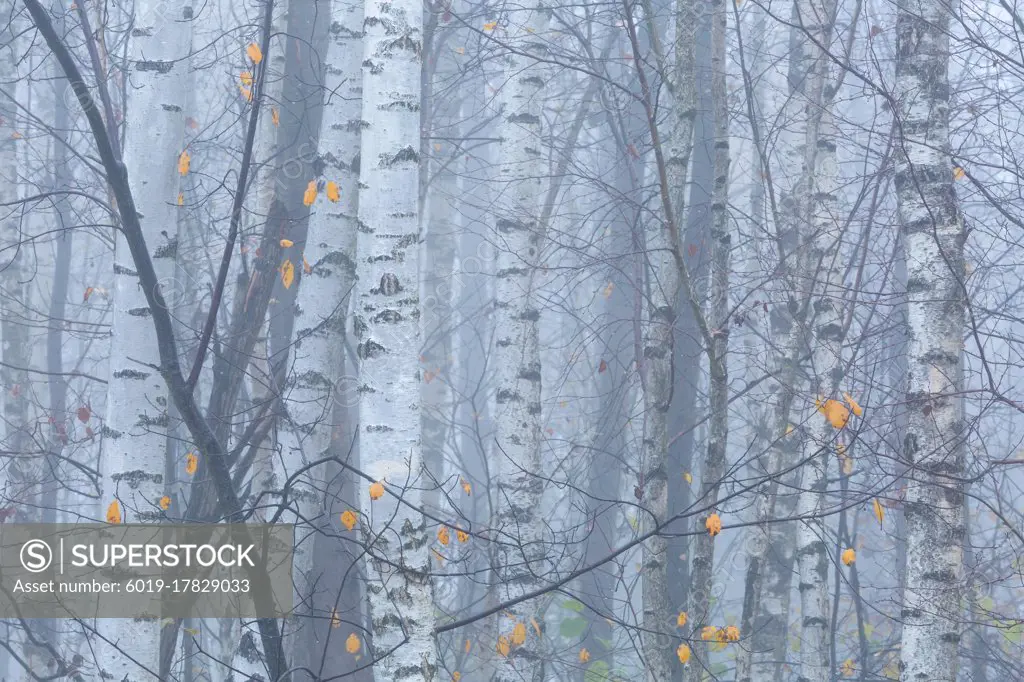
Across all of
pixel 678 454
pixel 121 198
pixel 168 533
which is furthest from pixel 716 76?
pixel 168 533

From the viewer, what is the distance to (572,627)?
8.82 m

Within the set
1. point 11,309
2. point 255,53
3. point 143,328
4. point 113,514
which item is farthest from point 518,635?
point 11,309

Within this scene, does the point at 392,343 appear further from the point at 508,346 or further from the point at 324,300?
the point at 508,346

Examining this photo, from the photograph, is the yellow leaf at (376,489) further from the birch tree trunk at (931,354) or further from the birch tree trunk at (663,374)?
the birch tree trunk at (931,354)

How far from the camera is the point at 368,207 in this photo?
314 cm

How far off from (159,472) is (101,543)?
0.36m

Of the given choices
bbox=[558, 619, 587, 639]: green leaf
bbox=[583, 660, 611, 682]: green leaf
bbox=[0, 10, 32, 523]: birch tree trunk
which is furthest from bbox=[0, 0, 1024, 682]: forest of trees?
bbox=[558, 619, 587, 639]: green leaf

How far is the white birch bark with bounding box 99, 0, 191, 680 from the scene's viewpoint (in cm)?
346

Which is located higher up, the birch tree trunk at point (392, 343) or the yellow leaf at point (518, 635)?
the birch tree trunk at point (392, 343)

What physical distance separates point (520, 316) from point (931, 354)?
2337 mm

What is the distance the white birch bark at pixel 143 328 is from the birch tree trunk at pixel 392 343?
1.08 metres

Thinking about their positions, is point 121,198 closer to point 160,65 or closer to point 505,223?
point 160,65

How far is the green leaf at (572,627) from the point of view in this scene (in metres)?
8.66

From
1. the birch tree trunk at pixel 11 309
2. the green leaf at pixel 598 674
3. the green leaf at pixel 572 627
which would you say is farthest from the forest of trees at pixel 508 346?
the green leaf at pixel 572 627
